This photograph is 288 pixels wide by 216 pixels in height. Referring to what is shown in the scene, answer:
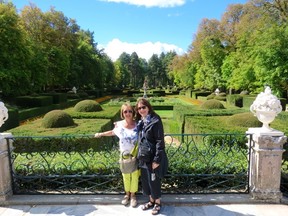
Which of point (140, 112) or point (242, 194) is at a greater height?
point (140, 112)

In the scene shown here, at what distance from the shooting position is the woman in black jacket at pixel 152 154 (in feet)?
12.2

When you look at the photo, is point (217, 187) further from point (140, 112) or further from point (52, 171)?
point (52, 171)

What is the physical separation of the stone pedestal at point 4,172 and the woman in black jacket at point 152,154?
7.90ft

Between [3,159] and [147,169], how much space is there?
8.30 feet

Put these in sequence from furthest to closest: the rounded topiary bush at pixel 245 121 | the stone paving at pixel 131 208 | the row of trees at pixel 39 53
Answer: the row of trees at pixel 39 53 → the rounded topiary bush at pixel 245 121 → the stone paving at pixel 131 208

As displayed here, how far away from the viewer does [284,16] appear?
72.0ft

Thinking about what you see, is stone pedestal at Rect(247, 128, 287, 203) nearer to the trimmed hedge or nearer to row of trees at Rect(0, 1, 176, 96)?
row of trees at Rect(0, 1, 176, 96)

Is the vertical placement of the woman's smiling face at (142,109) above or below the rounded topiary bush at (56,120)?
above

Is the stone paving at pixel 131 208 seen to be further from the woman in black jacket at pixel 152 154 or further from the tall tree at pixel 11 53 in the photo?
the tall tree at pixel 11 53

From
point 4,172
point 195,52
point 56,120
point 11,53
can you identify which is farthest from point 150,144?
point 195,52

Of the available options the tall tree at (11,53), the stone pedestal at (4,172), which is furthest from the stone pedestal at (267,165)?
the tall tree at (11,53)

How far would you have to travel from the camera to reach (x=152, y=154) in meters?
3.79

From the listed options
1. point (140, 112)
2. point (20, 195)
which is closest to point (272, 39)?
point (140, 112)

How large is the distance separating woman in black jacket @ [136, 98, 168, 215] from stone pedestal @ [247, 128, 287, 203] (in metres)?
1.63
